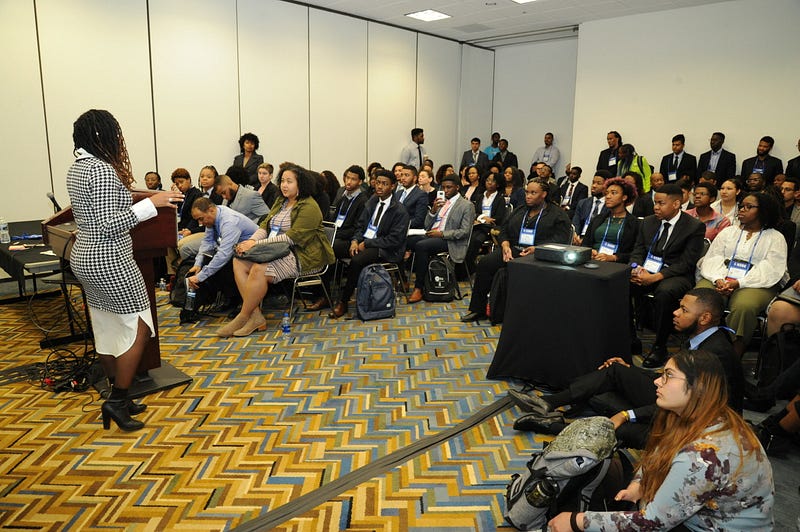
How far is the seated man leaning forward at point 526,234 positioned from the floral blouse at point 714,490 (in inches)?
128

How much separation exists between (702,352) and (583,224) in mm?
4499

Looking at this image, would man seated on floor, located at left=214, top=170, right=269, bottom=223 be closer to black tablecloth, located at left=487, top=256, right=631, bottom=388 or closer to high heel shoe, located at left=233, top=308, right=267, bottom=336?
high heel shoe, located at left=233, top=308, right=267, bottom=336

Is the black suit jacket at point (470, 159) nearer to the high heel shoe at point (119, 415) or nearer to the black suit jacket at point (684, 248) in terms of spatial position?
the black suit jacket at point (684, 248)

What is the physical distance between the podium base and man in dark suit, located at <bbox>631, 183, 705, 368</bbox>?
3.55m

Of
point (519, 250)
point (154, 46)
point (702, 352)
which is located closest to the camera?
point (702, 352)

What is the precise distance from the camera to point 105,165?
2900 mm

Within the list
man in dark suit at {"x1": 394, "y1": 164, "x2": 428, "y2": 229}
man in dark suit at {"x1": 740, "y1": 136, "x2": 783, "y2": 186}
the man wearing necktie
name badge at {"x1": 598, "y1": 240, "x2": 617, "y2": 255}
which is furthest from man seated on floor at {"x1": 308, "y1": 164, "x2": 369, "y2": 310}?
man in dark suit at {"x1": 740, "y1": 136, "x2": 783, "y2": 186}

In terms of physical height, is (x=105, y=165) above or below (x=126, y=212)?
above

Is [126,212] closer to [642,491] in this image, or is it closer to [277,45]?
[642,491]

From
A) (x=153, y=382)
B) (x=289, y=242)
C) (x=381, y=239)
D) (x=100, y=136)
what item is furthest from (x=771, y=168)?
(x=100, y=136)

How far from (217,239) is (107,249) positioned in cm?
238

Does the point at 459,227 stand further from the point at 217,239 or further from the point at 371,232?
the point at 217,239

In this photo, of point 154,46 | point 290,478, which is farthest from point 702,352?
point 154,46

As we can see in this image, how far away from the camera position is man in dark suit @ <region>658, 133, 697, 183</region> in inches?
358
